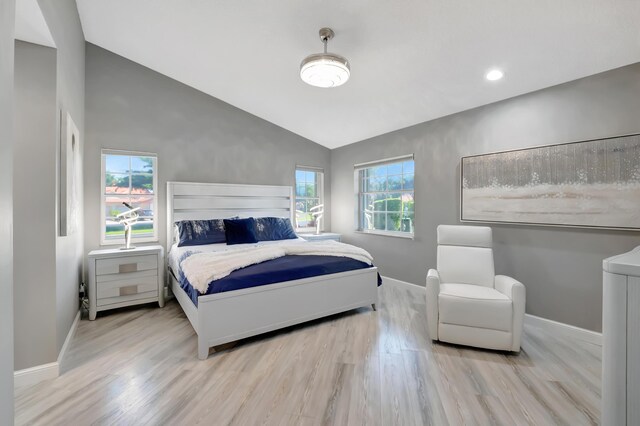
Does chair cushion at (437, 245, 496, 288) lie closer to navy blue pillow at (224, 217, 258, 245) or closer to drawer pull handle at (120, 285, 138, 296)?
navy blue pillow at (224, 217, 258, 245)

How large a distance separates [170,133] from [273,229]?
1.90 m

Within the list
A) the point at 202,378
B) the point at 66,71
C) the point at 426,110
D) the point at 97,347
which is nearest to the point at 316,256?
the point at 202,378

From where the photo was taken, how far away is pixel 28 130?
1.86 m

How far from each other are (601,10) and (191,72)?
3885mm

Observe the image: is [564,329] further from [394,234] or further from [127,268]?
[127,268]

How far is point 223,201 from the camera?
13.5ft

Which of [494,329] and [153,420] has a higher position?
[494,329]

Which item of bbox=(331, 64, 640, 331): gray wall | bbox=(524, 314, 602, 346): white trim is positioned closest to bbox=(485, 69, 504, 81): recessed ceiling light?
bbox=(331, 64, 640, 331): gray wall

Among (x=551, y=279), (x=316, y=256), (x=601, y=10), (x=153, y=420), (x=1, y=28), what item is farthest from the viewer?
(x=316, y=256)

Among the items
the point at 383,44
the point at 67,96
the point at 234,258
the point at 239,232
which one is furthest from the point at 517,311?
the point at 67,96

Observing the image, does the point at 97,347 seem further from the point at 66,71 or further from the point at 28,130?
the point at 66,71

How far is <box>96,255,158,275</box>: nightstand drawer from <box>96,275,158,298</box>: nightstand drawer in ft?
0.36

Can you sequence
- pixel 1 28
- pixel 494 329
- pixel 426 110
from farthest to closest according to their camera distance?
pixel 426 110
pixel 494 329
pixel 1 28

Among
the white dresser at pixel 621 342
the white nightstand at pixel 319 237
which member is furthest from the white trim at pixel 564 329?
the white nightstand at pixel 319 237
